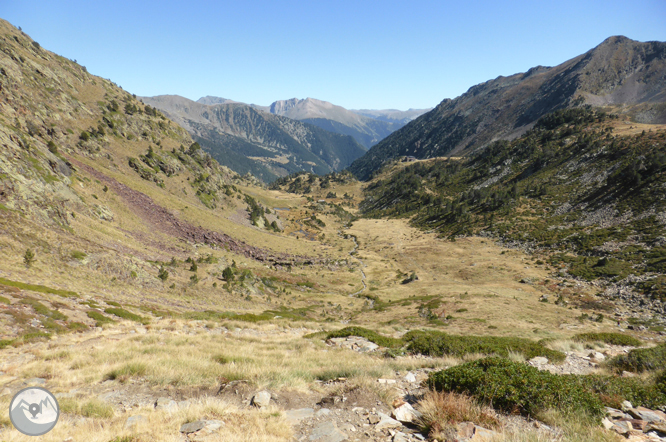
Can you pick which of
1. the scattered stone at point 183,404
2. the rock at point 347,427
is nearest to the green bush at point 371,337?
the rock at point 347,427

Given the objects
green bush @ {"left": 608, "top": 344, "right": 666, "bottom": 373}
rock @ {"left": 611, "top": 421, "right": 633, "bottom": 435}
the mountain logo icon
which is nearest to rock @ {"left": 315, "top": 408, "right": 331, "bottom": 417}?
the mountain logo icon

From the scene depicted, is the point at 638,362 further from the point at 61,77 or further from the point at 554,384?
the point at 61,77

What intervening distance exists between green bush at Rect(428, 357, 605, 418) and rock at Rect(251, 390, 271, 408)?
17.4 feet

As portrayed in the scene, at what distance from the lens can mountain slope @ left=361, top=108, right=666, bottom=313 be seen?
189 ft

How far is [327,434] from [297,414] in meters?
1.53

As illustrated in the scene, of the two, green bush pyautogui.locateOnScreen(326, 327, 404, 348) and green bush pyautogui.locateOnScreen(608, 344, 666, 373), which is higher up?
green bush pyautogui.locateOnScreen(608, 344, 666, 373)

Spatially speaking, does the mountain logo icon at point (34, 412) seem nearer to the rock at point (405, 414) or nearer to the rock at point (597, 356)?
the rock at point (405, 414)

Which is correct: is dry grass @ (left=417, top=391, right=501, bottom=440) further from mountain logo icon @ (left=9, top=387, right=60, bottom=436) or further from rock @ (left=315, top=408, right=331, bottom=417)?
mountain logo icon @ (left=9, top=387, right=60, bottom=436)

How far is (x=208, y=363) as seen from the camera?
11328 mm

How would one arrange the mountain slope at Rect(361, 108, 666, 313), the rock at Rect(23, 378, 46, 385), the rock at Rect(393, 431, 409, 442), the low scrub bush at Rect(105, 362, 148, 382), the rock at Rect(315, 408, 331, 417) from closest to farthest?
the rock at Rect(393, 431, 409, 442) < the rock at Rect(315, 408, 331, 417) < the rock at Rect(23, 378, 46, 385) < the low scrub bush at Rect(105, 362, 148, 382) < the mountain slope at Rect(361, 108, 666, 313)

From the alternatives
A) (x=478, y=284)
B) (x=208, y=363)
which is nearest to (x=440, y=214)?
(x=478, y=284)

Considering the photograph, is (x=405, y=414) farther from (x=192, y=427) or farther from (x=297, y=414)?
(x=192, y=427)

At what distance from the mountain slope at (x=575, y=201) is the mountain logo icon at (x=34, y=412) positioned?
61541mm

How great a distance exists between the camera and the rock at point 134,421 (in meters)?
6.56
